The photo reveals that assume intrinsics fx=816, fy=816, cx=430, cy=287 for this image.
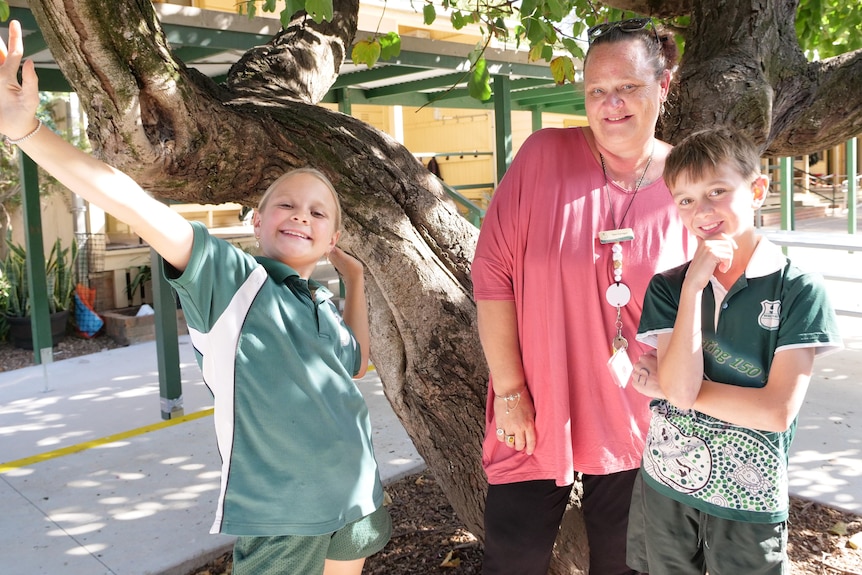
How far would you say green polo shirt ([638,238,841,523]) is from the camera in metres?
1.88

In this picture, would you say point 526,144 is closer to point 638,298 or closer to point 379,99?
point 638,298

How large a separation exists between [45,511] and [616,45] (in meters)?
3.87

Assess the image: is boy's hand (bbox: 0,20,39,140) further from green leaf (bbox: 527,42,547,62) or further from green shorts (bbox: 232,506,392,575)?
green leaf (bbox: 527,42,547,62)

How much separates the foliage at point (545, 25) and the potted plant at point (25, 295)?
531cm

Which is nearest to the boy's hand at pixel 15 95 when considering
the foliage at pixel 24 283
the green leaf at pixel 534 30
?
the green leaf at pixel 534 30

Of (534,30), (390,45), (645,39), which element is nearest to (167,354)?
(390,45)

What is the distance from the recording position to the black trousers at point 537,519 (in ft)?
7.73

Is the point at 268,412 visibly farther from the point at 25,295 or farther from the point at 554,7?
the point at 25,295

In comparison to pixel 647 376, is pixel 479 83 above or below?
above

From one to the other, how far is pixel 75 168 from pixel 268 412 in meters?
0.76

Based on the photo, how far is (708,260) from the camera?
1855 mm

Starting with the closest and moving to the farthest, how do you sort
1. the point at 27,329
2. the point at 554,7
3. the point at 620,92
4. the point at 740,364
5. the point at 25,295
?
the point at 740,364 < the point at 620,92 < the point at 554,7 < the point at 27,329 < the point at 25,295

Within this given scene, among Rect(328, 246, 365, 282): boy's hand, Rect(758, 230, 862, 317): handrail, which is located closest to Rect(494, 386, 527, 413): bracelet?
Rect(328, 246, 365, 282): boy's hand

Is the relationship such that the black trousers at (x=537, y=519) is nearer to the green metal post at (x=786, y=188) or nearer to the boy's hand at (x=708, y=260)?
the boy's hand at (x=708, y=260)
